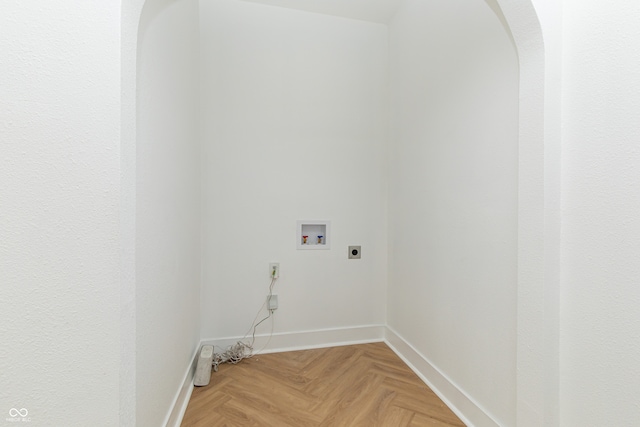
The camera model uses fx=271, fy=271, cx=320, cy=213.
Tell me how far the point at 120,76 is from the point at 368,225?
202cm

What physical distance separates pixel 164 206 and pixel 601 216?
168cm

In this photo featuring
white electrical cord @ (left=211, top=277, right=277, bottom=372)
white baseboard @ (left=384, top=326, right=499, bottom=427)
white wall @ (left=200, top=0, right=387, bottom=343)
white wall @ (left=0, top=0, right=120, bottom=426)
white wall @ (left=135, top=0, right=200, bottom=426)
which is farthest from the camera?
white wall @ (left=200, top=0, right=387, bottom=343)

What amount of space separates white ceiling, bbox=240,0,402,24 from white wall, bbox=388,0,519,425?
0.12m

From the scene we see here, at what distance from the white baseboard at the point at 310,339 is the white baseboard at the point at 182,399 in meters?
0.35

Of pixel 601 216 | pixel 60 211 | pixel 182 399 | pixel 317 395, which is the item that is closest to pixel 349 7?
pixel 601 216

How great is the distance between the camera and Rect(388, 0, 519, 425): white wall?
1.26 meters

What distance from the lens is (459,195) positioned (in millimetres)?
1567

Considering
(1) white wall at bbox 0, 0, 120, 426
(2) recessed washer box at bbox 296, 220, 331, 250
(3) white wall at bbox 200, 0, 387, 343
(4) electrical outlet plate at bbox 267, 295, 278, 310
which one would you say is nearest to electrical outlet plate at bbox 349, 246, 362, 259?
(3) white wall at bbox 200, 0, 387, 343

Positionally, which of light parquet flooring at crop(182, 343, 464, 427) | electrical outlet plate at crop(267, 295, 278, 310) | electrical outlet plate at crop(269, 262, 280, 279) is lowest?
light parquet flooring at crop(182, 343, 464, 427)

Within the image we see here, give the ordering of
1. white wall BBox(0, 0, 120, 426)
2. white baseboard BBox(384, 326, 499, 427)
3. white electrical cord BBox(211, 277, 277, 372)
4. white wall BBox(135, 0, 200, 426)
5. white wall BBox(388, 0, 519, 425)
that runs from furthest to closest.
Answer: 1. white electrical cord BBox(211, 277, 277, 372)
2. white baseboard BBox(384, 326, 499, 427)
3. white wall BBox(388, 0, 519, 425)
4. white wall BBox(135, 0, 200, 426)
5. white wall BBox(0, 0, 120, 426)

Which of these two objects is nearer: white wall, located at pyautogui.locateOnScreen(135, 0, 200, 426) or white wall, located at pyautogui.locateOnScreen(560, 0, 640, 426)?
white wall, located at pyautogui.locateOnScreen(560, 0, 640, 426)

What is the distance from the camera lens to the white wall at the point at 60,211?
25.1 inches

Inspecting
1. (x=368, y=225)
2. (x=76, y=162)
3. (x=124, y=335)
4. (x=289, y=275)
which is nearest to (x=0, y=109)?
(x=76, y=162)

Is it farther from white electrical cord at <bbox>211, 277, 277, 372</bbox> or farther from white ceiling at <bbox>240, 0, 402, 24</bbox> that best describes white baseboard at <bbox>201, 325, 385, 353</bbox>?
white ceiling at <bbox>240, 0, 402, 24</bbox>
